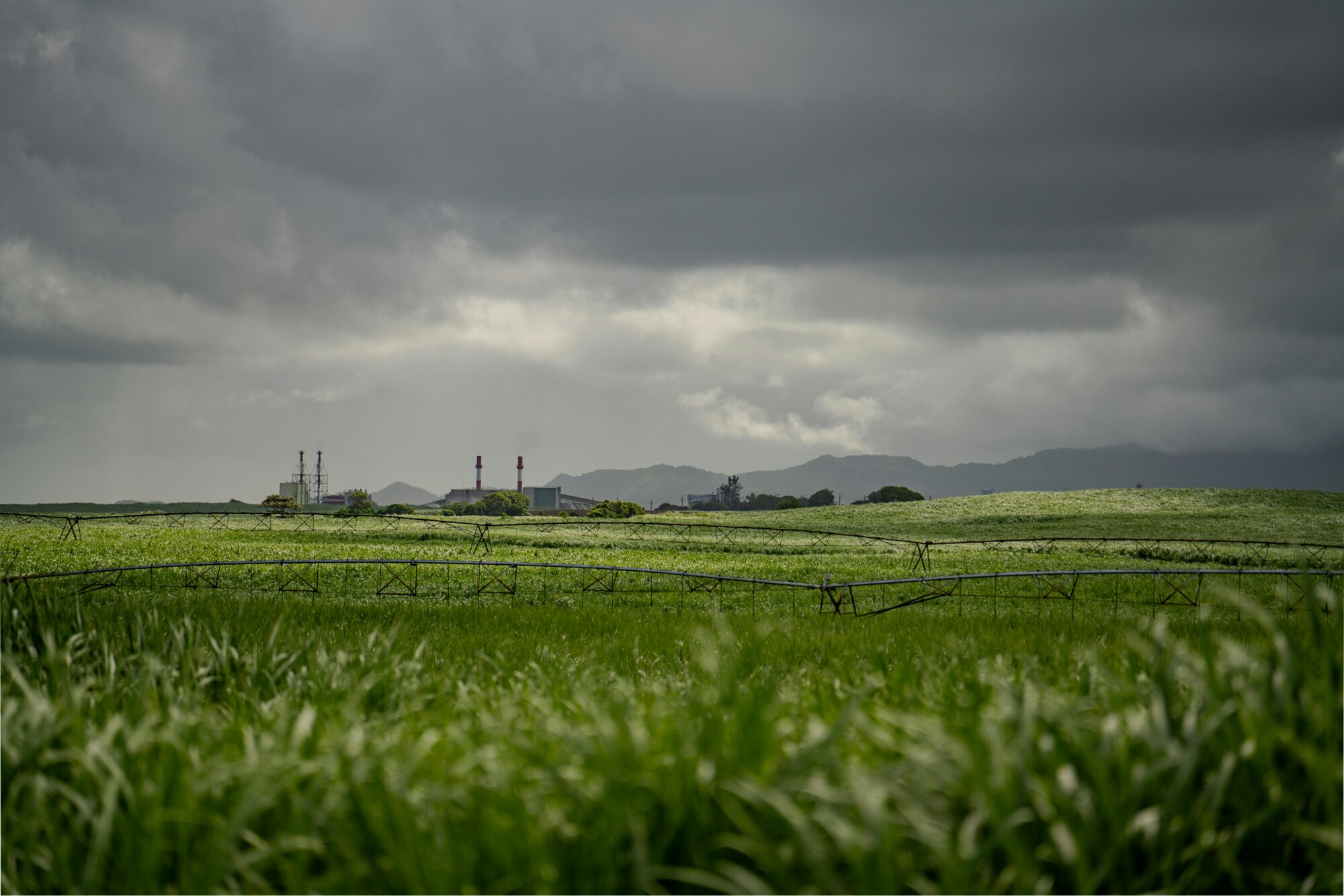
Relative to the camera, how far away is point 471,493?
181625mm

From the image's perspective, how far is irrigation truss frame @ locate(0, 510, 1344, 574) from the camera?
1409 inches

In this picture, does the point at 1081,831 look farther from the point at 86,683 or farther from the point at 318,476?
the point at 318,476

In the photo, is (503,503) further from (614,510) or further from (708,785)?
(708,785)

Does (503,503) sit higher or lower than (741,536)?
higher

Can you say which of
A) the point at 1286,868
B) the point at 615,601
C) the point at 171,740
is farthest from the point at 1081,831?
the point at 615,601

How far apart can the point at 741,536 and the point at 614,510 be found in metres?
30.7

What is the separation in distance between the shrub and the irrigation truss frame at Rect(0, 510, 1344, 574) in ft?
33.1

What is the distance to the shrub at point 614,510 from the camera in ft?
239

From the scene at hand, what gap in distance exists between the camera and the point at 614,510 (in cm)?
7931

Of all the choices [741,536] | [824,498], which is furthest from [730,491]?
[741,536]

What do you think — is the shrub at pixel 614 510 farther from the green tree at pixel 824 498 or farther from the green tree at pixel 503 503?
the green tree at pixel 824 498

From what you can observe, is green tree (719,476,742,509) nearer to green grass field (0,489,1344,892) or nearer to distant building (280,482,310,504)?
distant building (280,482,310,504)

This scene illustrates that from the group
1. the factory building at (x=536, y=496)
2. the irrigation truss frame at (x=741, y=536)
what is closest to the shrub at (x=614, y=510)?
the irrigation truss frame at (x=741, y=536)

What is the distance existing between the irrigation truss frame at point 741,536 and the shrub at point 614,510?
10.1m
